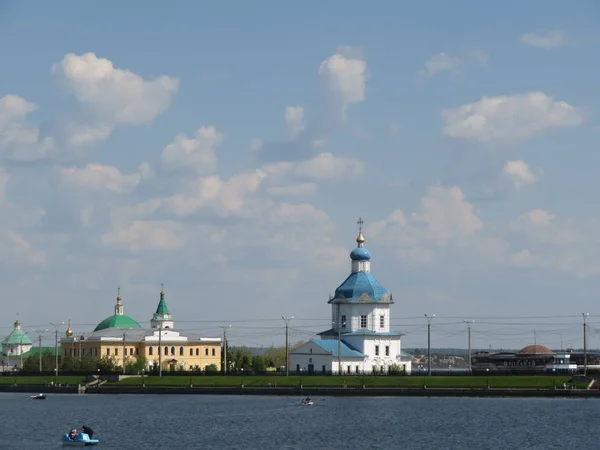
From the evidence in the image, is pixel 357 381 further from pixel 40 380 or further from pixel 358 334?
pixel 40 380

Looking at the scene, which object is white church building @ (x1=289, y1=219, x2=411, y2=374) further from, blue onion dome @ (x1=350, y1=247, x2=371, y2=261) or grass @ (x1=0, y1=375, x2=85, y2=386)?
grass @ (x1=0, y1=375, x2=85, y2=386)

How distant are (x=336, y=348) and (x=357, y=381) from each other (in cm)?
1869

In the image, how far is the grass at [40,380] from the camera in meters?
170

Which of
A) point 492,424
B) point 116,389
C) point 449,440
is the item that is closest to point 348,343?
point 116,389

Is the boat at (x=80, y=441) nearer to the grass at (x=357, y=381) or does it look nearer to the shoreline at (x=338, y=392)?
the shoreline at (x=338, y=392)

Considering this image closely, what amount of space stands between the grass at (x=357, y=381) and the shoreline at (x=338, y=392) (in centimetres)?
201

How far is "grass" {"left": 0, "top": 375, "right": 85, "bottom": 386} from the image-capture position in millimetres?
169500

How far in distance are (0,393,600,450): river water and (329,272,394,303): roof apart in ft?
106

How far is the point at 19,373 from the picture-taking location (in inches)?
7480

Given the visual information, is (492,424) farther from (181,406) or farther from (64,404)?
(64,404)

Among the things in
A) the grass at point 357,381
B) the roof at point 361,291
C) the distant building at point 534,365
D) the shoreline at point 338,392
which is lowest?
the shoreline at point 338,392

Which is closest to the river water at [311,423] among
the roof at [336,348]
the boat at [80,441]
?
the boat at [80,441]

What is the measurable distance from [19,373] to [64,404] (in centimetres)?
5886

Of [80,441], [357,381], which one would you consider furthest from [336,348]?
[80,441]
